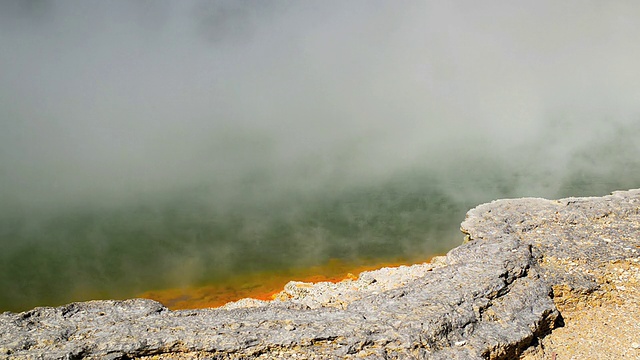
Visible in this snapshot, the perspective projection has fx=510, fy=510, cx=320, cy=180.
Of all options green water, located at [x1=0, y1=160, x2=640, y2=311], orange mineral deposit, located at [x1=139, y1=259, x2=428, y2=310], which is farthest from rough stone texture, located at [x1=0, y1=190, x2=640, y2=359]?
green water, located at [x1=0, y1=160, x2=640, y2=311]

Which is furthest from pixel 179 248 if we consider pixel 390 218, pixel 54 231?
pixel 390 218

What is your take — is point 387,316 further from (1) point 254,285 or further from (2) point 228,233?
(2) point 228,233

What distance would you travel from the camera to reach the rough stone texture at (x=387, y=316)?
121 inches

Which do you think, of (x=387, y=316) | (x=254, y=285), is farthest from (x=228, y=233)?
(x=387, y=316)

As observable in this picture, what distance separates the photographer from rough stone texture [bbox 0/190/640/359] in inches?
121

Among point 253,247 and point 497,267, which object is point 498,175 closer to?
point 253,247

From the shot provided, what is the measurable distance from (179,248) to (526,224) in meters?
5.98

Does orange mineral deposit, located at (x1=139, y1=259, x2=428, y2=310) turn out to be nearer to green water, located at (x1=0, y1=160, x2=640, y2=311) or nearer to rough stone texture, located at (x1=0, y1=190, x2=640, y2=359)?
green water, located at (x1=0, y1=160, x2=640, y2=311)

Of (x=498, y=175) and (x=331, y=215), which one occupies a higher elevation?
(x=498, y=175)

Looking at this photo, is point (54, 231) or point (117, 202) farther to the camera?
point (117, 202)

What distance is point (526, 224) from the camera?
4.81 metres

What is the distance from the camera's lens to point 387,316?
3383 mm

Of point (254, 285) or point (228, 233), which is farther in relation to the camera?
point (228, 233)

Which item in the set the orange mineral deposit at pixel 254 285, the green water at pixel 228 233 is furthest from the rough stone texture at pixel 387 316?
the green water at pixel 228 233
